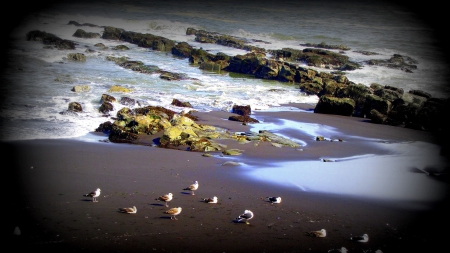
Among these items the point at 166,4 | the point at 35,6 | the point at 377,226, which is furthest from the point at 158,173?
the point at 166,4

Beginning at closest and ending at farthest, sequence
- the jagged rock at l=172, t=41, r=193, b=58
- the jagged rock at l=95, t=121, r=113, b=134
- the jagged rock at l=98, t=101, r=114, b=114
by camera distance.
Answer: the jagged rock at l=95, t=121, r=113, b=134 < the jagged rock at l=98, t=101, r=114, b=114 < the jagged rock at l=172, t=41, r=193, b=58

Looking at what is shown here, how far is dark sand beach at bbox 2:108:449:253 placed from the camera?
5676mm

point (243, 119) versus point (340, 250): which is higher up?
point (243, 119)

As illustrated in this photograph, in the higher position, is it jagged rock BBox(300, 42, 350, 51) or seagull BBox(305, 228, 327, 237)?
jagged rock BBox(300, 42, 350, 51)

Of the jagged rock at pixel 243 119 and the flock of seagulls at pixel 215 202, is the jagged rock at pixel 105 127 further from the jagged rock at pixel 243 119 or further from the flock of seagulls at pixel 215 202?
the flock of seagulls at pixel 215 202

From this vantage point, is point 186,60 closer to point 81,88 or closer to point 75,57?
point 75,57

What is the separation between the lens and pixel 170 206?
22.4ft

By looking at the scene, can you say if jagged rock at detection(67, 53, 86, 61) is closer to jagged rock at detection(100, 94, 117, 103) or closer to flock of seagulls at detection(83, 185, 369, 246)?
jagged rock at detection(100, 94, 117, 103)

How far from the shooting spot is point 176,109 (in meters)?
15.1

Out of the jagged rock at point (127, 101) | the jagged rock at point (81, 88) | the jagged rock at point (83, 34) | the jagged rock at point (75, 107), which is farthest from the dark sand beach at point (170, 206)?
the jagged rock at point (83, 34)

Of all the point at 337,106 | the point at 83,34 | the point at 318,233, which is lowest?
the point at 318,233

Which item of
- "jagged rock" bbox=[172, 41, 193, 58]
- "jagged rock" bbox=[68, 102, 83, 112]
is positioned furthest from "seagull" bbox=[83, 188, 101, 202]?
"jagged rock" bbox=[172, 41, 193, 58]

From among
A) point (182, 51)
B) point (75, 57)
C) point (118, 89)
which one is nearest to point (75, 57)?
point (75, 57)

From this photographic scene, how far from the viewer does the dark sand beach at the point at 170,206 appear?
568cm
